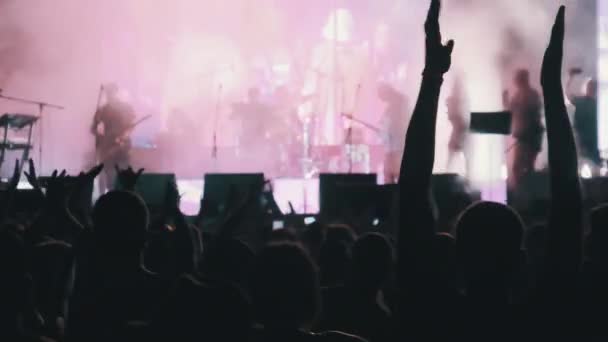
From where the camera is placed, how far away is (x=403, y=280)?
1.78 m

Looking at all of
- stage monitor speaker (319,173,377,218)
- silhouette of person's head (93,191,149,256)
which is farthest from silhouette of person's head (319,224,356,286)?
stage monitor speaker (319,173,377,218)

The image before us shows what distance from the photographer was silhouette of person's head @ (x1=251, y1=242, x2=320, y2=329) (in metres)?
1.93

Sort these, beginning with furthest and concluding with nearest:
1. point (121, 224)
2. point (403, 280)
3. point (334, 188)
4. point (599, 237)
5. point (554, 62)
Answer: point (334, 188) < point (121, 224) < point (599, 237) < point (554, 62) < point (403, 280)

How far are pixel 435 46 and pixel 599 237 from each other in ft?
2.86

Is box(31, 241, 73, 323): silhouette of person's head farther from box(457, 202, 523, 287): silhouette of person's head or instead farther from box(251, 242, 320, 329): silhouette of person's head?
box(457, 202, 523, 287): silhouette of person's head

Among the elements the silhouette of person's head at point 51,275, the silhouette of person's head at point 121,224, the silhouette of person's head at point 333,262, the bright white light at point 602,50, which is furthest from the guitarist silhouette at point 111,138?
the silhouette of person's head at point 121,224

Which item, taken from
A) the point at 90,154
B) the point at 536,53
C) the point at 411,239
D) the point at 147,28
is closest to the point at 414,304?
the point at 411,239

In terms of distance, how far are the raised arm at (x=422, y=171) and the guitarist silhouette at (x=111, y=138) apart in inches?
406

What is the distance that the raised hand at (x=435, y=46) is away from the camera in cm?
186

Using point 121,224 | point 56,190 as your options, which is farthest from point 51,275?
point 121,224

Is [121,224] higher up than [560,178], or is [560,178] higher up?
[560,178]

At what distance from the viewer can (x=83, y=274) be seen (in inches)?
92.4

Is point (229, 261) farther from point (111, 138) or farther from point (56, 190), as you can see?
point (111, 138)

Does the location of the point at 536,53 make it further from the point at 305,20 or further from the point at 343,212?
A: the point at 343,212
